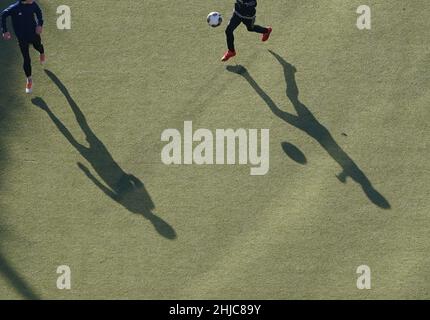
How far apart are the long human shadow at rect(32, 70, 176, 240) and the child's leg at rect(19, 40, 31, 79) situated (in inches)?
32.2

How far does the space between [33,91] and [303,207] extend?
8.28 meters

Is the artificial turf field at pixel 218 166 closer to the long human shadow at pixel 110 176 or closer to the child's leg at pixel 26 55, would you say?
the long human shadow at pixel 110 176

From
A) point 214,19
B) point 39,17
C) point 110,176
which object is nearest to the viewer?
point 39,17

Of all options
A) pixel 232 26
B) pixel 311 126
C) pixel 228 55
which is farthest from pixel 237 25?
pixel 311 126

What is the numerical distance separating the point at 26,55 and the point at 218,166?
6148 mm

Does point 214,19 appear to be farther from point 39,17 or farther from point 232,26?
point 39,17

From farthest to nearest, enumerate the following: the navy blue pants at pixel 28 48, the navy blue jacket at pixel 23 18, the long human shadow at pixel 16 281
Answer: the navy blue pants at pixel 28 48 < the navy blue jacket at pixel 23 18 < the long human shadow at pixel 16 281

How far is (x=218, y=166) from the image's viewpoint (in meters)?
25.3

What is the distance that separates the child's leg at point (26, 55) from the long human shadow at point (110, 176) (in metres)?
0.82

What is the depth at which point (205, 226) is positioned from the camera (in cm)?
2470

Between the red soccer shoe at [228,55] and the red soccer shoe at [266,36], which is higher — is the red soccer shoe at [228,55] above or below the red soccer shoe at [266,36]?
below

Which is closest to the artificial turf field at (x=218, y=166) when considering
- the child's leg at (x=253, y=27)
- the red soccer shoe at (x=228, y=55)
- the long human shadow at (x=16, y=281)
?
the long human shadow at (x=16, y=281)

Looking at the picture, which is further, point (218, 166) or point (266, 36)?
point (266, 36)

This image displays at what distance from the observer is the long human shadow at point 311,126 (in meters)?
24.9
